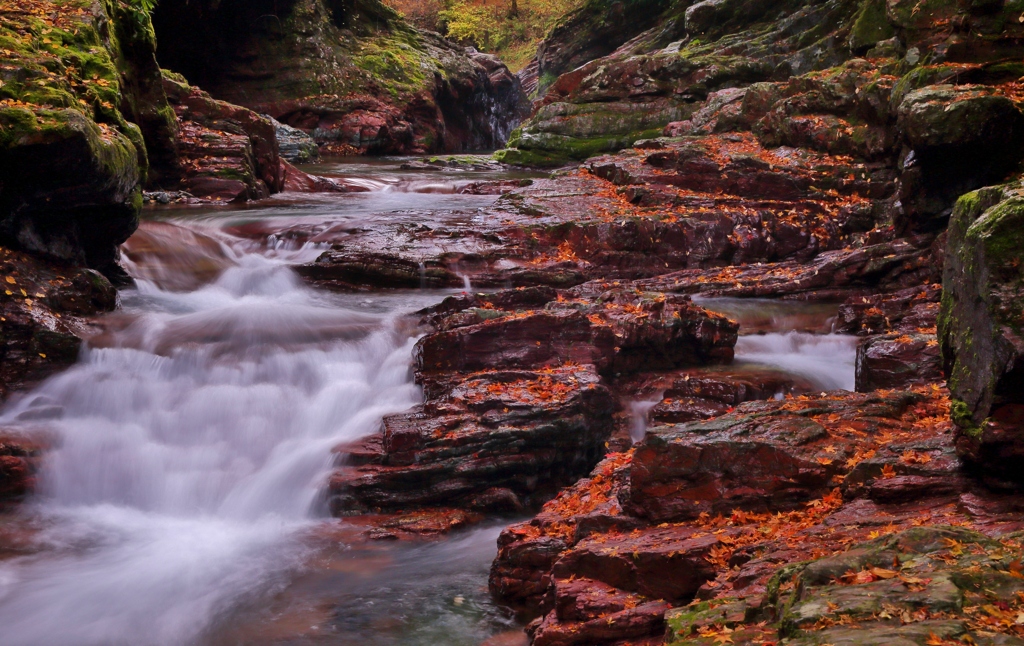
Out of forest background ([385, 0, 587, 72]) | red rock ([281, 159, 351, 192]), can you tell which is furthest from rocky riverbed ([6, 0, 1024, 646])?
forest background ([385, 0, 587, 72])

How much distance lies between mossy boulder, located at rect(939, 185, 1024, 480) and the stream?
10.6 ft

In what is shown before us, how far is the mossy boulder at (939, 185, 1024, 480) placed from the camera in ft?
12.6

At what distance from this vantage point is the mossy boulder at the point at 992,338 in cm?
383

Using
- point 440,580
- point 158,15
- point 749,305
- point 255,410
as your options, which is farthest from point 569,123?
point 440,580

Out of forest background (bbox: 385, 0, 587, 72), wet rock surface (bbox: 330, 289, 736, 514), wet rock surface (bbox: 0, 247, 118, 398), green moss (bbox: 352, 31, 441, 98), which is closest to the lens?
wet rock surface (bbox: 330, 289, 736, 514)

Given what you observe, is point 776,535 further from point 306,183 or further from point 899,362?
point 306,183

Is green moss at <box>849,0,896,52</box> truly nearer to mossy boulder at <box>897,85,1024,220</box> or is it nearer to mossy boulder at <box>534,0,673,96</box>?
mossy boulder at <box>897,85,1024,220</box>

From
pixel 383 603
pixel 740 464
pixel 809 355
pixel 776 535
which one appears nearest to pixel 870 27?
pixel 809 355

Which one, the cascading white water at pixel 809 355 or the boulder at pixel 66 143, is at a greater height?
the boulder at pixel 66 143

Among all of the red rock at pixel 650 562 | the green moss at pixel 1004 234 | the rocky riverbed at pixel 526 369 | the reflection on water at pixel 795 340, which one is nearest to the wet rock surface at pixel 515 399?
the rocky riverbed at pixel 526 369

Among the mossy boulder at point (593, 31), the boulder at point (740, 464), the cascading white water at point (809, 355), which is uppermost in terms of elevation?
the mossy boulder at point (593, 31)

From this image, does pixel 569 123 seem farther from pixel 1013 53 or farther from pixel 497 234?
pixel 1013 53

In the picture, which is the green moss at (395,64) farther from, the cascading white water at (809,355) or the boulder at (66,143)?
the cascading white water at (809,355)

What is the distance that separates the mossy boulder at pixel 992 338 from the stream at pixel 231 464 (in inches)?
127
